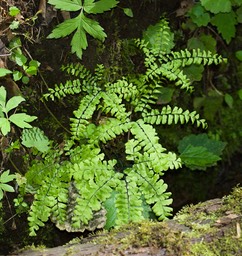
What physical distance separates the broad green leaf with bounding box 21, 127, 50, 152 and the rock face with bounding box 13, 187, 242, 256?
40.7 inches

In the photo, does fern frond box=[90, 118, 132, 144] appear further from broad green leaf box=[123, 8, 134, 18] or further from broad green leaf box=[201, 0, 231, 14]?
broad green leaf box=[201, 0, 231, 14]

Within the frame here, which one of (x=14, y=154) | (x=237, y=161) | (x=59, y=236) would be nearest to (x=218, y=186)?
(x=237, y=161)

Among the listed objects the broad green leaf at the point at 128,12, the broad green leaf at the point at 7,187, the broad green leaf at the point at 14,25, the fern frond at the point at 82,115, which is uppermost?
the broad green leaf at the point at 128,12

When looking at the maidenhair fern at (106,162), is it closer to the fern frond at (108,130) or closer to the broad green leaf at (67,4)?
the fern frond at (108,130)

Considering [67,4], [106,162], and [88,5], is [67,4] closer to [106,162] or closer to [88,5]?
[88,5]

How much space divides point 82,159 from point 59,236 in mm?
913

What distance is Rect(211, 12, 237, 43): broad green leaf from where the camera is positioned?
154 inches

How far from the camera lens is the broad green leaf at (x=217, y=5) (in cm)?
367

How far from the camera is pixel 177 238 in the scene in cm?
254

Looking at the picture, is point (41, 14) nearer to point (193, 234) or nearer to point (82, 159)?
point (82, 159)

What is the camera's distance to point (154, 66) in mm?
3729

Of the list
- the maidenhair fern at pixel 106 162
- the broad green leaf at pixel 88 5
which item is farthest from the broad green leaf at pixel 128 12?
the broad green leaf at pixel 88 5

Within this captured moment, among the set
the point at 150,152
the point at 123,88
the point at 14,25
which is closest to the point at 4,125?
the point at 14,25

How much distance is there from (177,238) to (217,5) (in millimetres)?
1974
